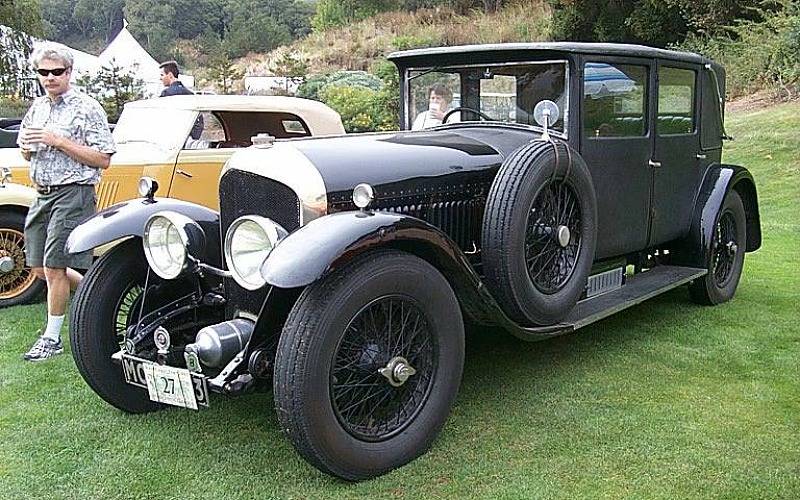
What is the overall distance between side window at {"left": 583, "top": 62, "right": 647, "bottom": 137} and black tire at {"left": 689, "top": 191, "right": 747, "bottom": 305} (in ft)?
4.05

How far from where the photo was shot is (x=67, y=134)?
4.53m

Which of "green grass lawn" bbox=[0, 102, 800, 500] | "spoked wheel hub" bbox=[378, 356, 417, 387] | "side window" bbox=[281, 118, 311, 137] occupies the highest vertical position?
"side window" bbox=[281, 118, 311, 137]

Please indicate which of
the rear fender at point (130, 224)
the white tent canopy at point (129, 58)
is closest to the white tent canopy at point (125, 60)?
the white tent canopy at point (129, 58)

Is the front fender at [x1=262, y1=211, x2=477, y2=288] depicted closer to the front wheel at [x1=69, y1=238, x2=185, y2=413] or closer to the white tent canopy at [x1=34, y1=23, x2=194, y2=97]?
the front wheel at [x1=69, y1=238, x2=185, y2=413]

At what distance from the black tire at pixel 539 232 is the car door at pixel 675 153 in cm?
114

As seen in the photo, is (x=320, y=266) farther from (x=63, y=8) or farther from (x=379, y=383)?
(x=63, y=8)

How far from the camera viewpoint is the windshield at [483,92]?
4461 millimetres

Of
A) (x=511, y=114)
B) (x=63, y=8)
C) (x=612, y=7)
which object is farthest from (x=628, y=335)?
(x=63, y=8)

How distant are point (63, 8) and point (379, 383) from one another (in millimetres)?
79723

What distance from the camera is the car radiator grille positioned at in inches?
135

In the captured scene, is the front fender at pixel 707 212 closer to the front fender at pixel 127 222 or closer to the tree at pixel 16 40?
the front fender at pixel 127 222

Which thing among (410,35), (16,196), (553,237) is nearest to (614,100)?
(553,237)

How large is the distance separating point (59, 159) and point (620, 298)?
3353 millimetres

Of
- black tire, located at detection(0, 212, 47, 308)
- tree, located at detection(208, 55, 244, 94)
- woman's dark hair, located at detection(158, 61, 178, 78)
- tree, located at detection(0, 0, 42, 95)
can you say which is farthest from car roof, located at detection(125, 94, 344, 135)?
tree, located at detection(208, 55, 244, 94)
